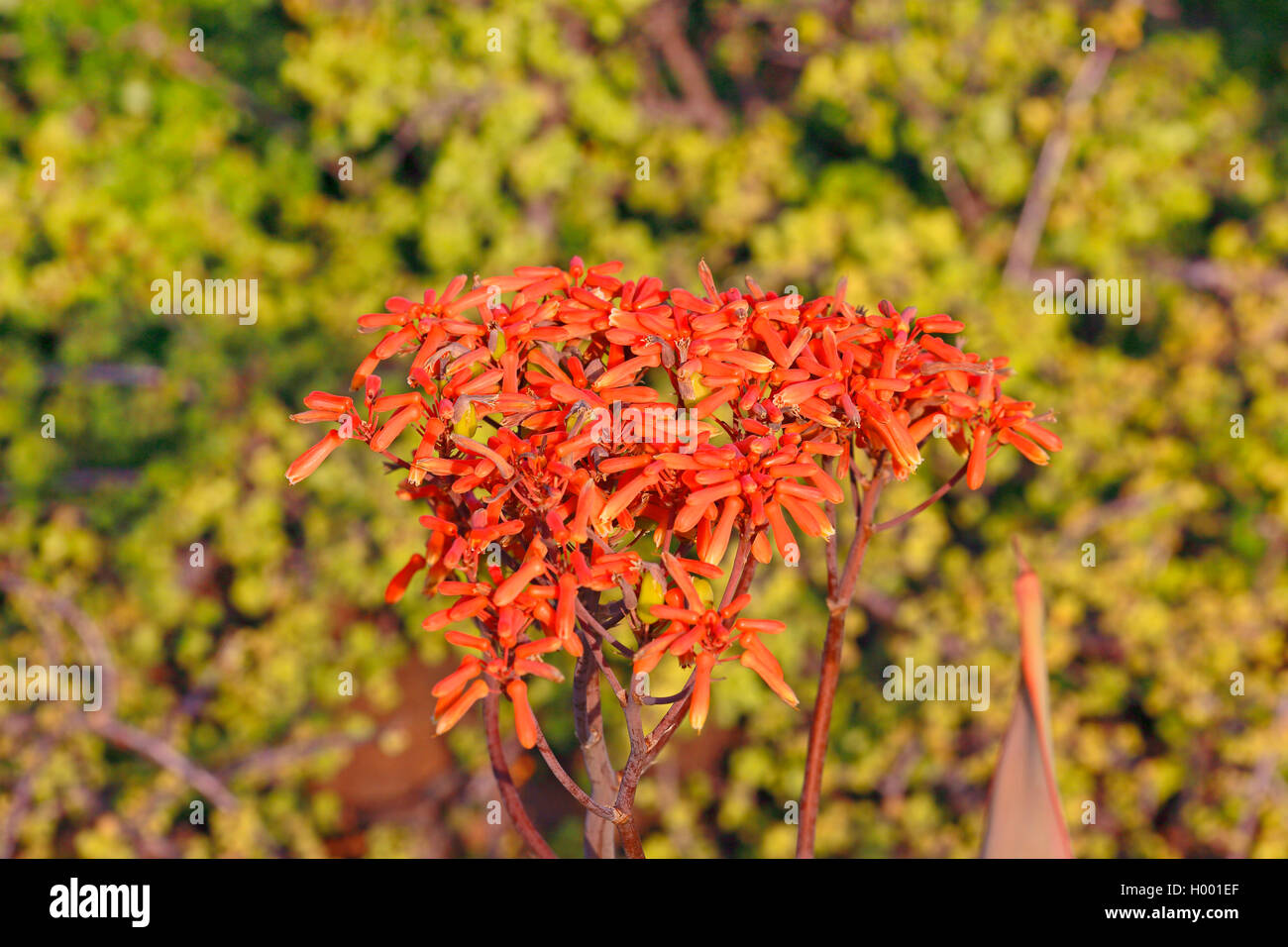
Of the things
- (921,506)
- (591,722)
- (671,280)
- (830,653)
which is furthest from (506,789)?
(671,280)

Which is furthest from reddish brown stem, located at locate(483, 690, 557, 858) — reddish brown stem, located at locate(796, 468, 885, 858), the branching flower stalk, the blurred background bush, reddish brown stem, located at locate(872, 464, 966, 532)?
the blurred background bush

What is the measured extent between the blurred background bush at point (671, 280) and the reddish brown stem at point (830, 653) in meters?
1.11

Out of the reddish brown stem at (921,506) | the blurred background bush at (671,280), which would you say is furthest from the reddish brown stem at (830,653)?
the blurred background bush at (671,280)

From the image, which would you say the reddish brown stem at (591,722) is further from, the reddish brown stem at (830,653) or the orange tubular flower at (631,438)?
the reddish brown stem at (830,653)

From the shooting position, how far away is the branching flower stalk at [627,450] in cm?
76

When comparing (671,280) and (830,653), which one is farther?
(671,280)

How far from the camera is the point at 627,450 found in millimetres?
810

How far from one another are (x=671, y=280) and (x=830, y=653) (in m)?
1.60

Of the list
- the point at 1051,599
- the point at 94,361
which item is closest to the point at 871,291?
the point at 1051,599

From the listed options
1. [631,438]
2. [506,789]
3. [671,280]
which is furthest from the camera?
[671,280]

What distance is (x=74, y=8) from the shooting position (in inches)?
103

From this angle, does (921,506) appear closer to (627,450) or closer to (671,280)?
(627,450)

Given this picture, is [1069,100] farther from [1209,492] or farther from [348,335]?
[348,335]

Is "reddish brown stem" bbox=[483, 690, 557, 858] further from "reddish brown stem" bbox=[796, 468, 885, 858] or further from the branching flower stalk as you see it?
"reddish brown stem" bbox=[796, 468, 885, 858]
